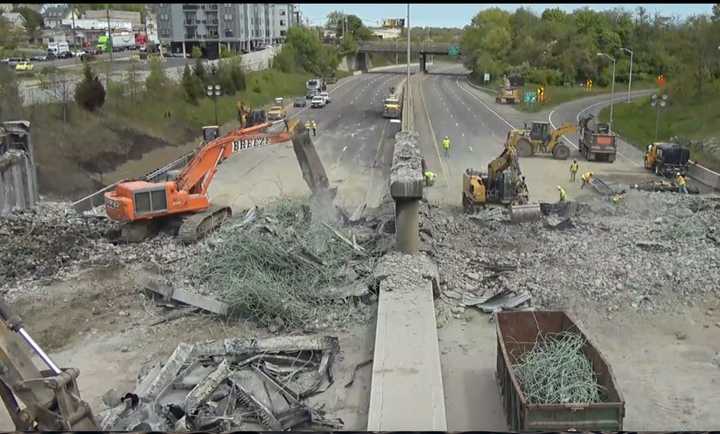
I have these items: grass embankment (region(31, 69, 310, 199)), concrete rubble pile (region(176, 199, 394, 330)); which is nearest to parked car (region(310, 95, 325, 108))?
grass embankment (region(31, 69, 310, 199))

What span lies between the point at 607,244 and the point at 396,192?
301 inches

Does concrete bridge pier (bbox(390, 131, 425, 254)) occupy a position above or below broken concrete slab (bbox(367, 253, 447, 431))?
above

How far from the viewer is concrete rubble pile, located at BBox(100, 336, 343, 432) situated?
12484 millimetres

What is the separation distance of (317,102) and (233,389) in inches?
2375

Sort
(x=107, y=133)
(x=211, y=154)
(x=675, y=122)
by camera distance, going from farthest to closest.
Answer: (x=675, y=122)
(x=107, y=133)
(x=211, y=154)

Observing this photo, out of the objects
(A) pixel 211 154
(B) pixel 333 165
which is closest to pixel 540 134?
(B) pixel 333 165

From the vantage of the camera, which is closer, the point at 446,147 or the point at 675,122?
the point at 446,147

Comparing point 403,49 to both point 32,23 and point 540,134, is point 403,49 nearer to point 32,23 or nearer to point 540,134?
point 32,23

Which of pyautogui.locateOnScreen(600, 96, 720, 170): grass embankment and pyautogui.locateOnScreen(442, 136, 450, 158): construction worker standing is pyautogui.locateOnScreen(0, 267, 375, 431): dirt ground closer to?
pyautogui.locateOnScreen(442, 136, 450, 158): construction worker standing

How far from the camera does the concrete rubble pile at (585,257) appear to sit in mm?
19203

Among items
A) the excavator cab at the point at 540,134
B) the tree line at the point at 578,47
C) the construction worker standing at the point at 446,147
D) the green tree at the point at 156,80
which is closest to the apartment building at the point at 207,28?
the tree line at the point at 578,47

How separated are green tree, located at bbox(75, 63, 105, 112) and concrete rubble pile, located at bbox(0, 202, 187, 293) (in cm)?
1968

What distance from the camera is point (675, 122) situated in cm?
5631

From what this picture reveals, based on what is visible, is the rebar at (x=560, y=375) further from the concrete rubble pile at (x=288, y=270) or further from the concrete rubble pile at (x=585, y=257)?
the concrete rubble pile at (x=288, y=270)
